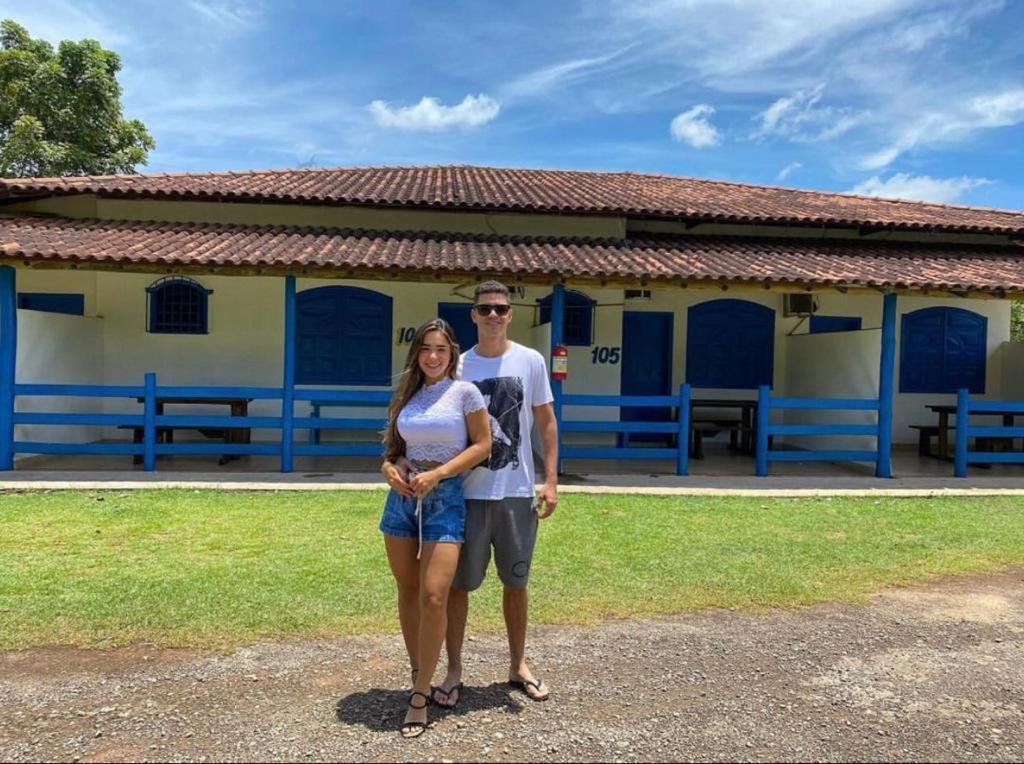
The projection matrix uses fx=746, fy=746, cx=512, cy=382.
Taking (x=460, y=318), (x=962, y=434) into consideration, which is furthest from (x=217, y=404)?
(x=962, y=434)

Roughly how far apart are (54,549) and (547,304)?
758 centimetres

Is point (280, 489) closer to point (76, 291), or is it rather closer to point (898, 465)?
point (76, 291)

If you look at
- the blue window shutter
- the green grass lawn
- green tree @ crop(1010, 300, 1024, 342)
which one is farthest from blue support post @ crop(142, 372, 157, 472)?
green tree @ crop(1010, 300, 1024, 342)

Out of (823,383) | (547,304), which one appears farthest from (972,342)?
(547,304)

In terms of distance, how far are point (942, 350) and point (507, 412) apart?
11.8 metres

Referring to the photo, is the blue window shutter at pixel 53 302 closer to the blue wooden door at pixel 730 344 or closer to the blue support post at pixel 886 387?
the blue wooden door at pixel 730 344

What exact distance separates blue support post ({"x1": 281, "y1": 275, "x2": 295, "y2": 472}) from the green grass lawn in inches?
48.4

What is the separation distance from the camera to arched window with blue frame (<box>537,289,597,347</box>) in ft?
38.8

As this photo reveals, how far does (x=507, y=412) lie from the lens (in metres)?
3.15

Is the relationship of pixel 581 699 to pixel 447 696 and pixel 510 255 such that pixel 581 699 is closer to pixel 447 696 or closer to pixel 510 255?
pixel 447 696

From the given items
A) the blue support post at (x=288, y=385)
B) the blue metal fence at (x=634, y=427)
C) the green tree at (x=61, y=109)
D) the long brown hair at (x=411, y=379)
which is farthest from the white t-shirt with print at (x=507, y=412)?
the green tree at (x=61, y=109)

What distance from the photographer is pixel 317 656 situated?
3709 millimetres

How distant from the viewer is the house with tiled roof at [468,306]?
8914 mm

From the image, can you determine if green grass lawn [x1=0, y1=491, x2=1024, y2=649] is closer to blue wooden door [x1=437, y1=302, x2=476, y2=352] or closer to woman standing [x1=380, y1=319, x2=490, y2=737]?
woman standing [x1=380, y1=319, x2=490, y2=737]
